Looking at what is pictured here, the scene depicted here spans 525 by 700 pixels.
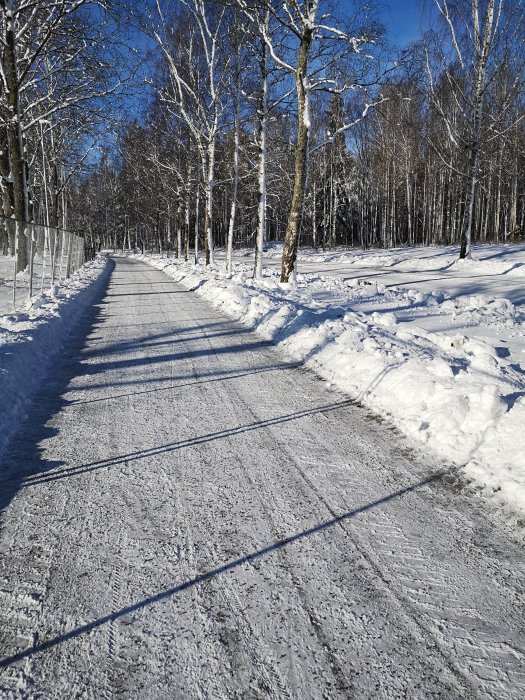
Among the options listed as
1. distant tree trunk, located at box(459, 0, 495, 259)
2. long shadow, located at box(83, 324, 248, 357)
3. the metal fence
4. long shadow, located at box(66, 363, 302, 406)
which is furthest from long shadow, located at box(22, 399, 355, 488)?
distant tree trunk, located at box(459, 0, 495, 259)

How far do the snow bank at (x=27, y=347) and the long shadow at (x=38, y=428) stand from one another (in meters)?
0.08

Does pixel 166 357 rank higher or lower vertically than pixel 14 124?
lower

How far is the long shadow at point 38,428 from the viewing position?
2.78 m

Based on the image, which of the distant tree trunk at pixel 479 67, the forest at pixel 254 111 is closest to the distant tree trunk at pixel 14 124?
the forest at pixel 254 111

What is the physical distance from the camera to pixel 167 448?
3225 mm

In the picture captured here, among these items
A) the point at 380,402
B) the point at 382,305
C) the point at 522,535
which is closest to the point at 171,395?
the point at 380,402

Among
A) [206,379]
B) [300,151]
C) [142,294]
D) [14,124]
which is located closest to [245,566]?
[206,379]

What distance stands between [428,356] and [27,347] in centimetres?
478

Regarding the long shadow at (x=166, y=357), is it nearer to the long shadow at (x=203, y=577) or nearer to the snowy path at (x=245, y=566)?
the snowy path at (x=245, y=566)

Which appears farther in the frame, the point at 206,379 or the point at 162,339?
the point at 162,339

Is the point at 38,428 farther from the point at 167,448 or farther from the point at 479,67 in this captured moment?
the point at 479,67

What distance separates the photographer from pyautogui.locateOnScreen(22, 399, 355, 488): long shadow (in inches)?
110

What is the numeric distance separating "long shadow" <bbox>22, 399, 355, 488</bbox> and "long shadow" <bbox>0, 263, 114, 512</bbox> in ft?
0.35

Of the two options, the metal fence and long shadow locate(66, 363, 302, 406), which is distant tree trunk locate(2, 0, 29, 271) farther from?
long shadow locate(66, 363, 302, 406)
